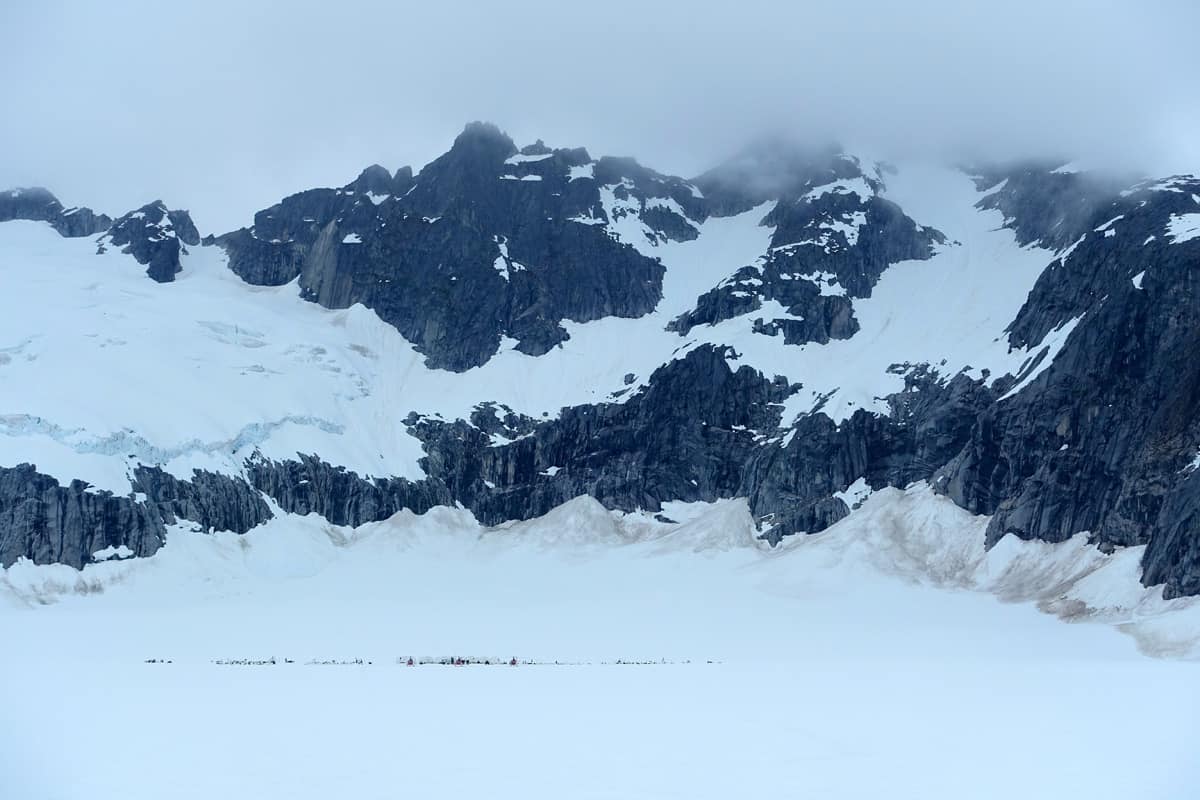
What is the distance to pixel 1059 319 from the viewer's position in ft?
595

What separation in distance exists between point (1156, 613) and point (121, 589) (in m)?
147

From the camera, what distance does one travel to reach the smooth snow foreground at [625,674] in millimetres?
37844

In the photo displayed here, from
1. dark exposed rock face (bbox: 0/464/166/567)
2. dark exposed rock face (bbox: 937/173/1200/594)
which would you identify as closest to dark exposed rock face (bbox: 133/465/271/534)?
dark exposed rock face (bbox: 0/464/166/567)

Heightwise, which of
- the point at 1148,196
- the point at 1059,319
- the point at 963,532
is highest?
the point at 1148,196

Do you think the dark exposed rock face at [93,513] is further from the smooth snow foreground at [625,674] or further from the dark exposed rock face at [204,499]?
the smooth snow foreground at [625,674]

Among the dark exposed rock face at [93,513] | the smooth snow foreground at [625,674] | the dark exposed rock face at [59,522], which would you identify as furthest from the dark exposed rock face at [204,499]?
the dark exposed rock face at [59,522]

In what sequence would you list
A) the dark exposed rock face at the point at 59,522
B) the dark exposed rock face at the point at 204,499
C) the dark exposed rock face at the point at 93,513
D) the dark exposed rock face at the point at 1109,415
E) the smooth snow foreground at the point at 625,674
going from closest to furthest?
1. the smooth snow foreground at the point at 625,674
2. the dark exposed rock face at the point at 1109,415
3. the dark exposed rock face at the point at 59,522
4. the dark exposed rock face at the point at 93,513
5. the dark exposed rock face at the point at 204,499

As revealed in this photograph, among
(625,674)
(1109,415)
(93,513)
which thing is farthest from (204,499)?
(1109,415)

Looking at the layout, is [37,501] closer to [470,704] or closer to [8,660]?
[8,660]

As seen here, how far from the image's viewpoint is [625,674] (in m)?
81.0

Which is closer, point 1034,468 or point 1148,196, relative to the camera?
point 1034,468

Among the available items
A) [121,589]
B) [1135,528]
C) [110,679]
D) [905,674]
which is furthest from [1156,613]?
[121,589]

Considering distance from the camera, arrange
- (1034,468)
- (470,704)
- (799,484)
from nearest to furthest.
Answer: (470,704), (1034,468), (799,484)

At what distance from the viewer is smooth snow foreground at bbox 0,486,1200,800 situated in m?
37.8
